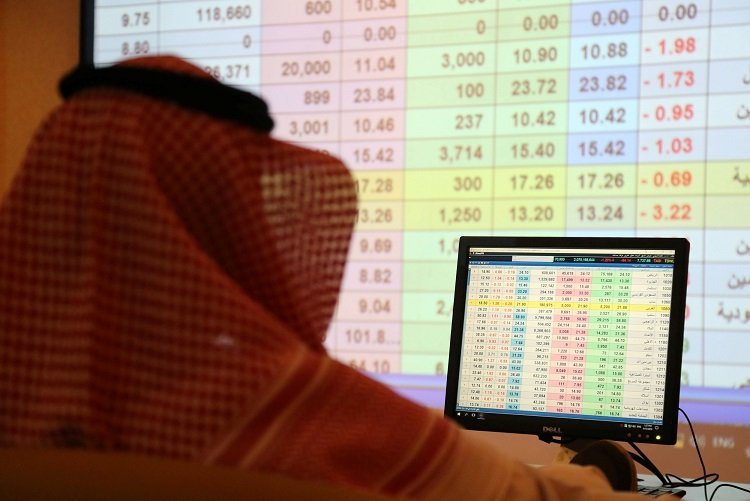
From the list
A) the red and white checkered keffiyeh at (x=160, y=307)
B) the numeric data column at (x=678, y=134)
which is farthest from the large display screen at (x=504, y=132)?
the red and white checkered keffiyeh at (x=160, y=307)

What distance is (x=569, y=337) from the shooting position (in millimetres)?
1404

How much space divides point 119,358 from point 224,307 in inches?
3.3

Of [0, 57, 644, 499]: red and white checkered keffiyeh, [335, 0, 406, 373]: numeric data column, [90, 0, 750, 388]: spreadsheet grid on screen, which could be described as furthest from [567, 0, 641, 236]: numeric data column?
[0, 57, 644, 499]: red and white checkered keffiyeh

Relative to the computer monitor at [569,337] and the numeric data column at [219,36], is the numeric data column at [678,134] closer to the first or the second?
the computer monitor at [569,337]

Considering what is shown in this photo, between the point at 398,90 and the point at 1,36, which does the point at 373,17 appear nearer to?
the point at 398,90

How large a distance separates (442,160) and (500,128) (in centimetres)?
16

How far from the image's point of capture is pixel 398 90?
80.6 inches

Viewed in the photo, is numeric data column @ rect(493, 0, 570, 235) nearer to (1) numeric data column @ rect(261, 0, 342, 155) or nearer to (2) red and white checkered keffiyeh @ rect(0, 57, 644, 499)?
(1) numeric data column @ rect(261, 0, 342, 155)

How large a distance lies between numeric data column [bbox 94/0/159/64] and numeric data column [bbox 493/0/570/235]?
98 cm

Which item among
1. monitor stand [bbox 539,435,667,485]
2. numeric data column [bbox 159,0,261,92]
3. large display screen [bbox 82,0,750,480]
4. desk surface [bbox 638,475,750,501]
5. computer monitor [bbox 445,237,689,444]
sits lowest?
desk surface [bbox 638,475,750,501]

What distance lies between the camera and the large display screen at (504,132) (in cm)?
179

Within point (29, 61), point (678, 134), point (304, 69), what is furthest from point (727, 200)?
point (29, 61)

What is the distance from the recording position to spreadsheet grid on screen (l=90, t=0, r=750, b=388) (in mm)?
1791

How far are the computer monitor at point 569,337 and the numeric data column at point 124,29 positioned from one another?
50.0 inches
